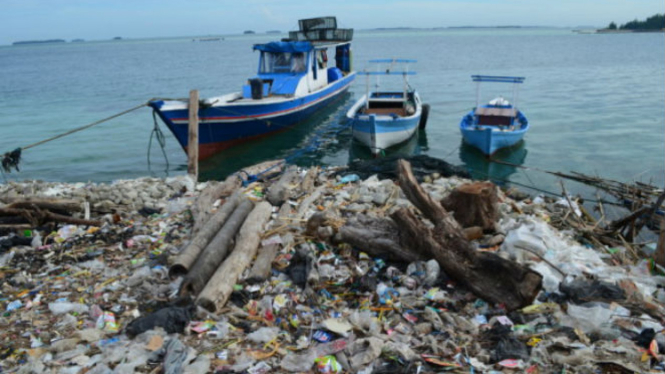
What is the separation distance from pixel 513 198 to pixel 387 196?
2.62 metres

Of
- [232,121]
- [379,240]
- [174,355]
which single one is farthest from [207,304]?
[232,121]

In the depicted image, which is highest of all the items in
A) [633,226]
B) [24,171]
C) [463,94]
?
[463,94]

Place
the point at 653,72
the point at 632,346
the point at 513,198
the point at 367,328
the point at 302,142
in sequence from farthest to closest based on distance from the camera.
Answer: the point at 653,72 < the point at 302,142 < the point at 513,198 < the point at 367,328 < the point at 632,346

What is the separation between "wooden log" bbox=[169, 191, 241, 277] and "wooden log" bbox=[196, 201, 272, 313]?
1.16ft

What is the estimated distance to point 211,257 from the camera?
4.84 metres

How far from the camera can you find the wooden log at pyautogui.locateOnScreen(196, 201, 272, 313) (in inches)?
169

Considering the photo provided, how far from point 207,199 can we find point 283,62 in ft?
38.7

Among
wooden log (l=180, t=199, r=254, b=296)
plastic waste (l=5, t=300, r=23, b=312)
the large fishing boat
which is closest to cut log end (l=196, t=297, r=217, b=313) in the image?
wooden log (l=180, t=199, r=254, b=296)

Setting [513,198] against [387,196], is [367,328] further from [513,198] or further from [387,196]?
[513,198]

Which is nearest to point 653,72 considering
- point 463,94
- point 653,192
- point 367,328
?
point 463,94

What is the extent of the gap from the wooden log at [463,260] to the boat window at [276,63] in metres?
13.4

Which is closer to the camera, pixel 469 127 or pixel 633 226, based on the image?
pixel 633 226

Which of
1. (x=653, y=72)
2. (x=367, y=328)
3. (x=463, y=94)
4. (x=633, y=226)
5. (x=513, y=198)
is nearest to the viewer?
(x=367, y=328)

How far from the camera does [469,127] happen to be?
14.0m
